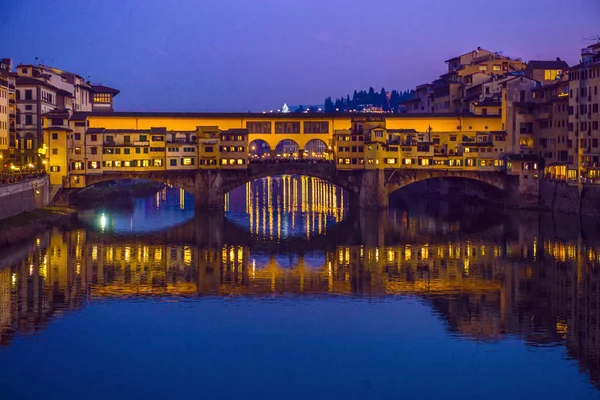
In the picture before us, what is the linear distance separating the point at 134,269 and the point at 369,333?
564 inches

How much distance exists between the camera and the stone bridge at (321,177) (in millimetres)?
60812

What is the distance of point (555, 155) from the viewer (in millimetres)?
60500

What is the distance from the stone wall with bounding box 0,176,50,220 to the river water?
2.41 meters

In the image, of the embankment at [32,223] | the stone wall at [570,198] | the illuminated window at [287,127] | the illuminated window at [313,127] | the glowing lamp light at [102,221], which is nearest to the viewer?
the embankment at [32,223]

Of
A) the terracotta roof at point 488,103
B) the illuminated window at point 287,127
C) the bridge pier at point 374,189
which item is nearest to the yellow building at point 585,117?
the terracotta roof at point 488,103

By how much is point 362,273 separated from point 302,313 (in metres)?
8.10

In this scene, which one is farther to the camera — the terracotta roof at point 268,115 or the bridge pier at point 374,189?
the terracotta roof at point 268,115

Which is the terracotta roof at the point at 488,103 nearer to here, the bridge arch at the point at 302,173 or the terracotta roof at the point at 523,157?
the terracotta roof at the point at 523,157

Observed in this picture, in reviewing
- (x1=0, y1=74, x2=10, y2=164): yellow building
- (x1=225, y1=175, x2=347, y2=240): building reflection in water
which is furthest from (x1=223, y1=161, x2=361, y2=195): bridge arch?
(x1=0, y1=74, x2=10, y2=164): yellow building

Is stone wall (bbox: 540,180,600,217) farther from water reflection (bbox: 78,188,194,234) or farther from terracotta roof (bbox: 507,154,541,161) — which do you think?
water reflection (bbox: 78,188,194,234)

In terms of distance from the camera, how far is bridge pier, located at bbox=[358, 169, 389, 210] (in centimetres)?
6088

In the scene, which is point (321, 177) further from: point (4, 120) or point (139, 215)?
point (4, 120)

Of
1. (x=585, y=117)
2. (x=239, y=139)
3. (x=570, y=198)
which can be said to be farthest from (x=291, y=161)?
(x=585, y=117)

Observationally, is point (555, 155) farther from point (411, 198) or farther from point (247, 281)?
point (247, 281)
